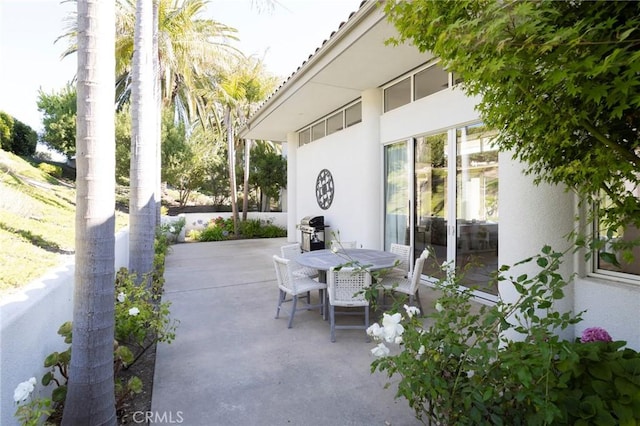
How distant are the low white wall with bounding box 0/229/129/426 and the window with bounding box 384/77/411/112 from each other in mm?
5510

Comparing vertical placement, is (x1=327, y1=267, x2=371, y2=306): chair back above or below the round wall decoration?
below

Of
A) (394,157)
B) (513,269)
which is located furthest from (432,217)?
(513,269)

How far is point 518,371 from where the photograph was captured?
4.78 feet

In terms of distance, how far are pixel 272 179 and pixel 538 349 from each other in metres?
14.3

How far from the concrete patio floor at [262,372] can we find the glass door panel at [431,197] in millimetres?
893

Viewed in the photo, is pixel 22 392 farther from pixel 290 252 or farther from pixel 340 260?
pixel 290 252

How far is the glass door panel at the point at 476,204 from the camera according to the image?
478cm

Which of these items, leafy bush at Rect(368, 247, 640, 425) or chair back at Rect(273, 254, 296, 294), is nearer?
leafy bush at Rect(368, 247, 640, 425)

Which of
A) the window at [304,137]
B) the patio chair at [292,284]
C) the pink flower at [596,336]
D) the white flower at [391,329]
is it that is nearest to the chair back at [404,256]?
the patio chair at [292,284]

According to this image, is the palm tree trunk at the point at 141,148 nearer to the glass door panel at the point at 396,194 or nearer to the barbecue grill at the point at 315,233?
the glass door panel at the point at 396,194

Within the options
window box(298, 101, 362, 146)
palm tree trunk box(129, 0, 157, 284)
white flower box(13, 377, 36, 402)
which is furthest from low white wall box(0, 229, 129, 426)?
window box(298, 101, 362, 146)

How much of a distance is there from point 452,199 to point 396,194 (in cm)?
147

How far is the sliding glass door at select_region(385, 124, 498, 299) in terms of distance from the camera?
483 centimetres

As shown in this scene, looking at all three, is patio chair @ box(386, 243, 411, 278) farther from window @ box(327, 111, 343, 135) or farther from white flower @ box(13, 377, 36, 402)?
window @ box(327, 111, 343, 135)
